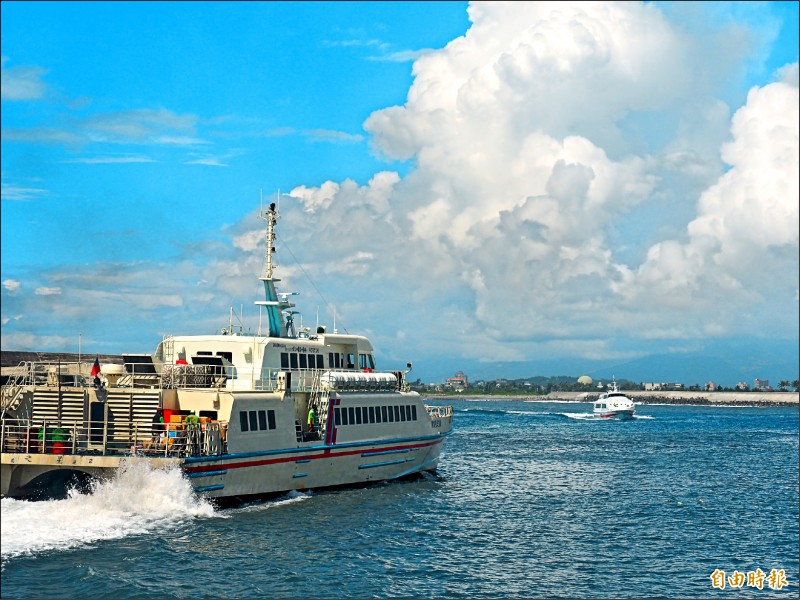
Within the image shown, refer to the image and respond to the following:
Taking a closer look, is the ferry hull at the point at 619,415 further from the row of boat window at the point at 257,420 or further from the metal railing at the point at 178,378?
the row of boat window at the point at 257,420

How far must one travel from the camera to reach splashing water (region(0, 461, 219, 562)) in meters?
26.7

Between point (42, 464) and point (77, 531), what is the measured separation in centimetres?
420

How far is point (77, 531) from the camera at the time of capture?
27094 mm

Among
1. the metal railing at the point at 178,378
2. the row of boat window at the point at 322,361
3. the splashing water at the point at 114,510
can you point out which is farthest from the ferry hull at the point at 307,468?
the row of boat window at the point at 322,361

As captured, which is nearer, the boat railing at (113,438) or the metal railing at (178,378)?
the boat railing at (113,438)

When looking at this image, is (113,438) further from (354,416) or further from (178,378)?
(354,416)

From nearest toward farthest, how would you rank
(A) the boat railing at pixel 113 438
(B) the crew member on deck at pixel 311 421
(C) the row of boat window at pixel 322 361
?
(A) the boat railing at pixel 113 438
(B) the crew member on deck at pixel 311 421
(C) the row of boat window at pixel 322 361

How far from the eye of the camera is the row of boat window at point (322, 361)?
39.5 meters

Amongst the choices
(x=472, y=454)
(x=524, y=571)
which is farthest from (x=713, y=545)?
(x=472, y=454)

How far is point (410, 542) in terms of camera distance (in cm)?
2995

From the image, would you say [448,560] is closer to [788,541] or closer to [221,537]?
[221,537]

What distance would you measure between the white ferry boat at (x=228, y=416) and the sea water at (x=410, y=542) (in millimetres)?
1055

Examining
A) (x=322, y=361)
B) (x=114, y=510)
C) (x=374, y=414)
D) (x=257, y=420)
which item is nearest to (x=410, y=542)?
(x=257, y=420)

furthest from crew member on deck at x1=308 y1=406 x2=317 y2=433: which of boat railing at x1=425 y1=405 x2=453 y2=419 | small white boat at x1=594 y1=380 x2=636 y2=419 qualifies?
small white boat at x1=594 y1=380 x2=636 y2=419
